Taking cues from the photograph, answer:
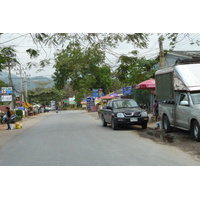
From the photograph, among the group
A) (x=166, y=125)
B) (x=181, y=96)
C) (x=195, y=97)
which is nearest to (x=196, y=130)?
(x=195, y=97)

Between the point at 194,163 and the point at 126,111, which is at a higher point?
the point at 126,111

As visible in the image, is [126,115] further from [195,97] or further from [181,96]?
[195,97]

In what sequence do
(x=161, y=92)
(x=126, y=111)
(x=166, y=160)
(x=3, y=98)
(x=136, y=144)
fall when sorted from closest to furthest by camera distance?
(x=166, y=160) < (x=136, y=144) < (x=161, y=92) < (x=126, y=111) < (x=3, y=98)

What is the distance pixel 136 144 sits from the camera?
36.2ft

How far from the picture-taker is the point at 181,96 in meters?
12.3

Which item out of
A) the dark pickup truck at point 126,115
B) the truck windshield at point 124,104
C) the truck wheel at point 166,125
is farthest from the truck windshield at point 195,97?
the truck windshield at point 124,104

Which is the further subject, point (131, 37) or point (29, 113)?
point (29, 113)

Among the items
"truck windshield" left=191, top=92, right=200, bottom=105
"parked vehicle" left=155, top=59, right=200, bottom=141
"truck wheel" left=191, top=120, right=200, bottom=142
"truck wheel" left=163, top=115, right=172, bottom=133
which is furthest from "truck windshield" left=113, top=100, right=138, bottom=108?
"truck wheel" left=191, top=120, right=200, bottom=142

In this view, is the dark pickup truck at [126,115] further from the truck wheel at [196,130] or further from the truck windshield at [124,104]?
the truck wheel at [196,130]

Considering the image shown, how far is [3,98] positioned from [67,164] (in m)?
28.5

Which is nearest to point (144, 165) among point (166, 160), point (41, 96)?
point (166, 160)

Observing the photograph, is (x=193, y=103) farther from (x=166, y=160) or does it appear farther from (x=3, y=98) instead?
(x=3, y=98)

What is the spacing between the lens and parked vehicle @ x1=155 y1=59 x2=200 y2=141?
36.3 feet

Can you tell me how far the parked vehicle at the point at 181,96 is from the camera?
11055 mm
